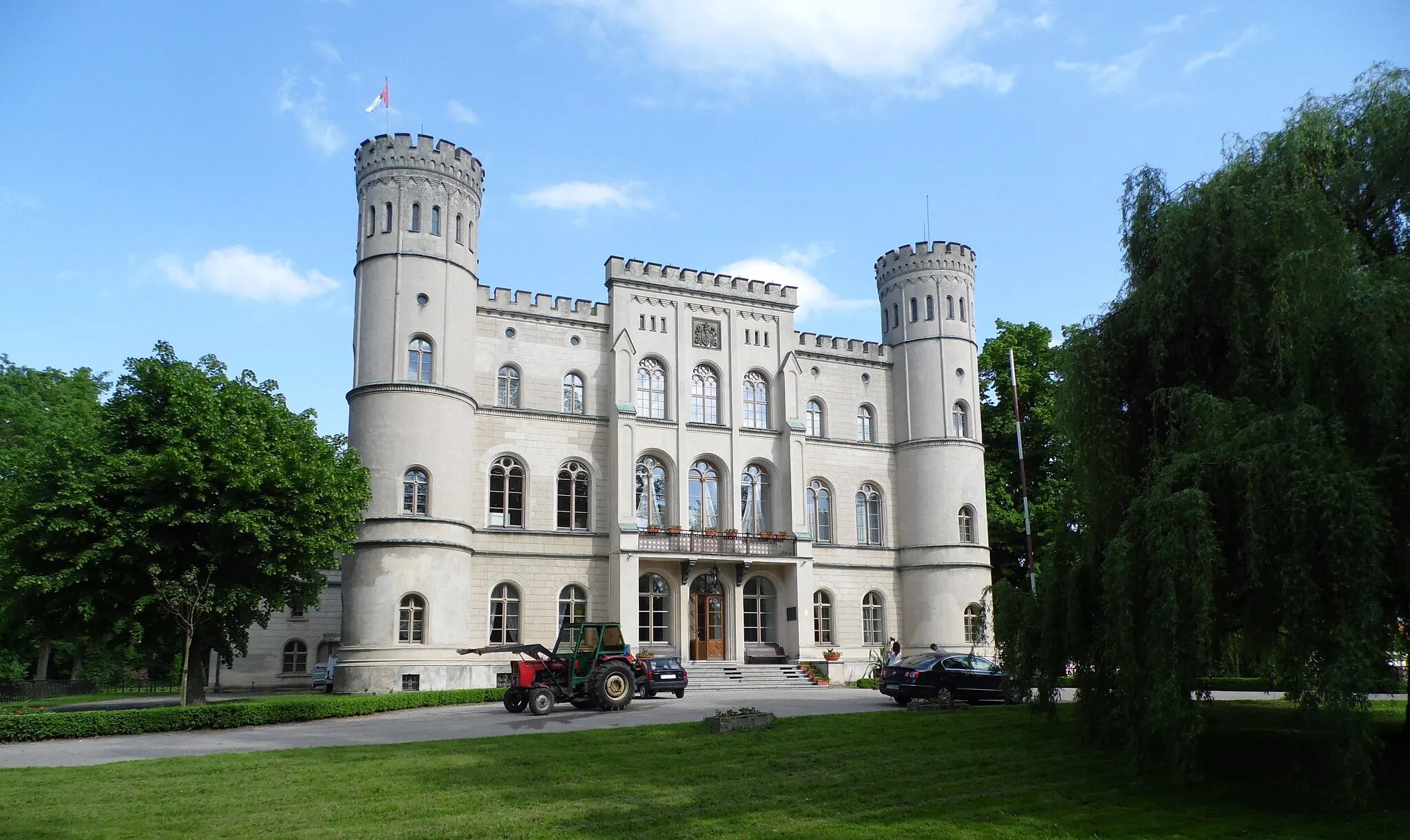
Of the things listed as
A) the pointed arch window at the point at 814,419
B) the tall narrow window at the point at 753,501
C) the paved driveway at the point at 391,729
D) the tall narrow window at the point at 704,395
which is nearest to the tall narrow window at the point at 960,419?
the pointed arch window at the point at 814,419

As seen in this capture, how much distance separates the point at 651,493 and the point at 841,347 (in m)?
9.95

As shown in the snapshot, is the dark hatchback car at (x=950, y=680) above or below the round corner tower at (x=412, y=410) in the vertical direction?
below

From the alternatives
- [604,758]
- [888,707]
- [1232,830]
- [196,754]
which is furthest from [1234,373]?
[196,754]

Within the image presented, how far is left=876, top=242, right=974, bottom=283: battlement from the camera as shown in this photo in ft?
130

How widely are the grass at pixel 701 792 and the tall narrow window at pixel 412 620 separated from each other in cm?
1356

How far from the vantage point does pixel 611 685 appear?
877 inches

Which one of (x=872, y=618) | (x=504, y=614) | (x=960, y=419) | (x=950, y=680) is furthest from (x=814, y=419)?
(x=950, y=680)

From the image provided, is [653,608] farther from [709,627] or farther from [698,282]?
[698,282]

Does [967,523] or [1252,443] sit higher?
[967,523]

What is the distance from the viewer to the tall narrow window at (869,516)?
3881 centimetres

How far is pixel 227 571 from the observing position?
→ 2408 centimetres

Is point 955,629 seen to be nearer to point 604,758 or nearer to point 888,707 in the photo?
point 888,707

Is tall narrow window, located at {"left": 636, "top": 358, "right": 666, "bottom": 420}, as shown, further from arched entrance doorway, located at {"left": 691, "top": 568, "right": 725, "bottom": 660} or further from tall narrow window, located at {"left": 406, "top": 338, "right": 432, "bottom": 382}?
tall narrow window, located at {"left": 406, "top": 338, "right": 432, "bottom": 382}

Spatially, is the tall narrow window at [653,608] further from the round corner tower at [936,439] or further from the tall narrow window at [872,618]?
the round corner tower at [936,439]
